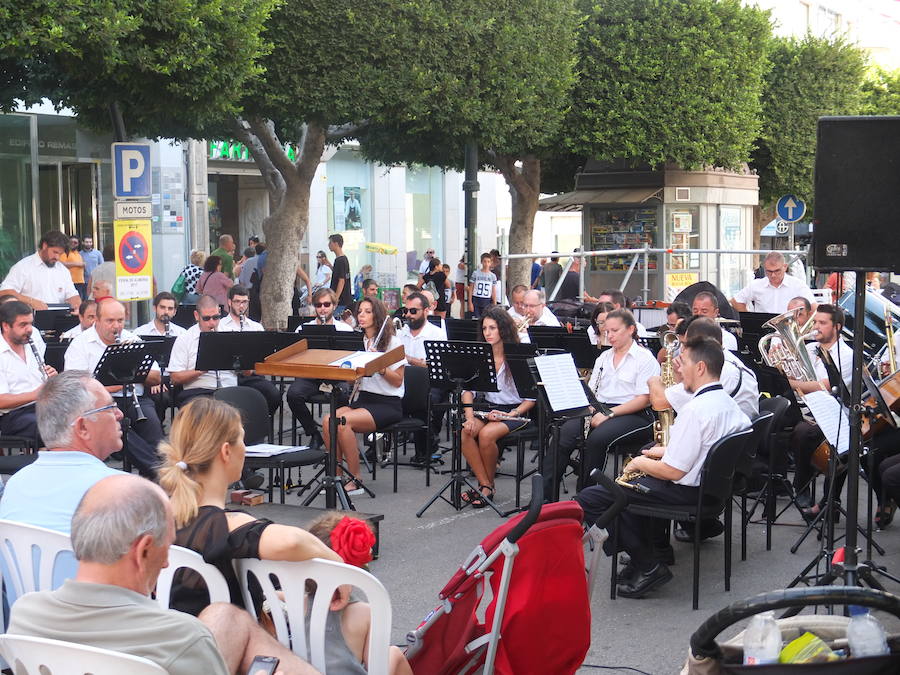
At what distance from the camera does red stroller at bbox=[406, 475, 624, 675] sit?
425 cm

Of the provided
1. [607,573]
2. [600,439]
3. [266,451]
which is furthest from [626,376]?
[266,451]

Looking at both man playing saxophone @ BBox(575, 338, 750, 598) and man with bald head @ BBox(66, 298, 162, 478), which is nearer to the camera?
man playing saxophone @ BBox(575, 338, 750, 598)

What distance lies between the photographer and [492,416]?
360 inches

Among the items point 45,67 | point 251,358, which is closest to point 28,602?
point 251,358

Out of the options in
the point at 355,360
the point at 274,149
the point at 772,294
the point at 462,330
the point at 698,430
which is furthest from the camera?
the point at 274,149

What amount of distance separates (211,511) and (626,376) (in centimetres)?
497

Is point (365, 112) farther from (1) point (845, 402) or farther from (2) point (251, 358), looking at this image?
(1) point (845, 402)

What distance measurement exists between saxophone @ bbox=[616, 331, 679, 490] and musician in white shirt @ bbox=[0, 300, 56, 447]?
456cm

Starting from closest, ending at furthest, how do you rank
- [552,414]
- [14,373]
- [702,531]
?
[702,531], [552,414], [14,373]

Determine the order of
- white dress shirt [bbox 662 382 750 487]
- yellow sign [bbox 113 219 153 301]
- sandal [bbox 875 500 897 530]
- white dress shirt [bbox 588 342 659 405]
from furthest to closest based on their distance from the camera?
yellow sign [bbox 113 219 153 301], white dress shirt [bbox 588 342 659 405], sandal [bbox 875 500 897 530], white dress shirt [bbox 662 382 750 487]

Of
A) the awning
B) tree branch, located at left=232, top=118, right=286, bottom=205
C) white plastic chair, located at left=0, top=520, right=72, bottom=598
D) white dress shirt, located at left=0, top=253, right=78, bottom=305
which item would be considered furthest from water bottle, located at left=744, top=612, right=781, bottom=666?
the awning

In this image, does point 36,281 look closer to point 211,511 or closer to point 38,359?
point 38,359

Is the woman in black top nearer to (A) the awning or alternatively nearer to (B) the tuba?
(A) the awning

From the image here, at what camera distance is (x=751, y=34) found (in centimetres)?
2242
